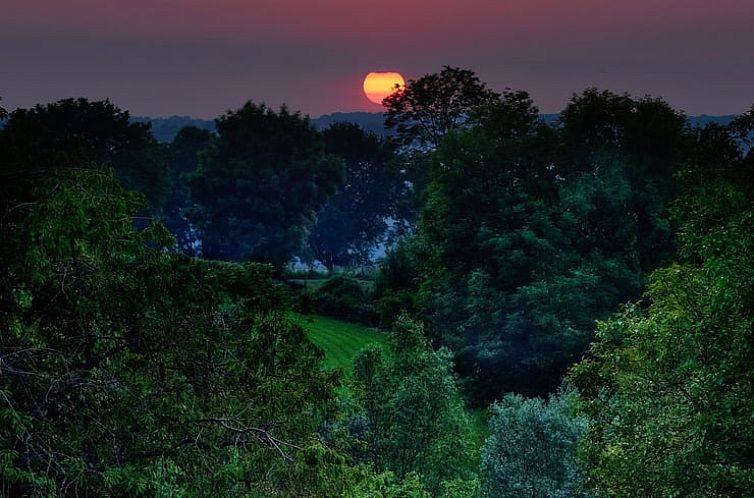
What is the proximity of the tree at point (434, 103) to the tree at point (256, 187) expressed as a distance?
54.8 ft

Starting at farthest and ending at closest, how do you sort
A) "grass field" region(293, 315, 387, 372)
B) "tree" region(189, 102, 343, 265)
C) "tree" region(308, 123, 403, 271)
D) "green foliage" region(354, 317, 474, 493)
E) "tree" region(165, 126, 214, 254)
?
1. "tree" region(308, 123, 403, 271)
2. "tree" region(165, 126, 214, 254)
3. "tree" region(189, 102, 343, 265)
4. "grass field" region(293, 315, 387, 372)
5. "green foliage" region(354, 317, 474, 493)

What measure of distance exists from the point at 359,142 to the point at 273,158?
27.8 m

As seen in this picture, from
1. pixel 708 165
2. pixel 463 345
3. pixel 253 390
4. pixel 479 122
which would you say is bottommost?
pixel 463 345

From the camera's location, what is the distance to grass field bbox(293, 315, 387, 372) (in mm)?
52406

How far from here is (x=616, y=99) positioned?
162 ft

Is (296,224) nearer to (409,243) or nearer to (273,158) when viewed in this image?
(273,158)

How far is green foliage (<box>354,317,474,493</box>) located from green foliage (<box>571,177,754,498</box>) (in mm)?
4215

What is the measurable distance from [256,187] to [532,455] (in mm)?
64452

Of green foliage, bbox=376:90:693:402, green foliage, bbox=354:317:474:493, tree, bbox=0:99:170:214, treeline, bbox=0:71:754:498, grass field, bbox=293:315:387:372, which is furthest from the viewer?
tree, bbox=0:99:170:214

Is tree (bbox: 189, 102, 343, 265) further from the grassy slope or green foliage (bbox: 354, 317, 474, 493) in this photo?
green foliage (bbox: 354, 317, 474, 493)

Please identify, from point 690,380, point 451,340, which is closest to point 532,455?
point 690,380

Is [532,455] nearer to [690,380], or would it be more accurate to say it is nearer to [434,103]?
[690,380]

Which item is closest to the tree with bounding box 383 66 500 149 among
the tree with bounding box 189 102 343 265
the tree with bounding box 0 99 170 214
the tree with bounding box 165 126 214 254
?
the tree with bounding box 189 102 343 265

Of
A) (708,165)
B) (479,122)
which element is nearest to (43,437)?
(708,165)
